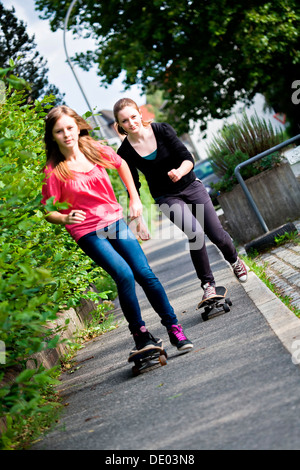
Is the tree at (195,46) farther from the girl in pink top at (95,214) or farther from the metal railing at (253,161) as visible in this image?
the girl in pink top at (95,214)

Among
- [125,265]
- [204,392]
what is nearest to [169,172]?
[125,265]

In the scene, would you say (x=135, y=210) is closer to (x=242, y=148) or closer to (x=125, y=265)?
(x=125, y=265)

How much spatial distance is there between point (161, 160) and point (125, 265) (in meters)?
1.18

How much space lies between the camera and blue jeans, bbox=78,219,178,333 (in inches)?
177

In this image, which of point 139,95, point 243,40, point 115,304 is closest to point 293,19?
point 243,40

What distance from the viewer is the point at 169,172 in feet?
16.8

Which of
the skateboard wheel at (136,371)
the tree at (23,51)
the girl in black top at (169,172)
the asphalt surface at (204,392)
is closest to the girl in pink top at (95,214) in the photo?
the skateboard wheel at (136,371)

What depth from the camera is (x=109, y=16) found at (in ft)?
69.7

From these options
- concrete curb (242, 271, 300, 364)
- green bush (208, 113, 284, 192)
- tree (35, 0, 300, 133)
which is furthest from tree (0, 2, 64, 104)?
concrete curb (242, 271, 300, 364)

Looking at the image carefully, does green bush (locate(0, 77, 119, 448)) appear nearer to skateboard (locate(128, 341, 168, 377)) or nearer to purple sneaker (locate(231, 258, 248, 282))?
skateboard (locate(128, 341, 168, 377))

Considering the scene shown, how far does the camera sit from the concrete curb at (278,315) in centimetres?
394

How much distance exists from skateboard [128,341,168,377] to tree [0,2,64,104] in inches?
490

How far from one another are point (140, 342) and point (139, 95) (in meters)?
18.4

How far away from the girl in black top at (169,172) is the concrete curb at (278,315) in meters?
0.43
